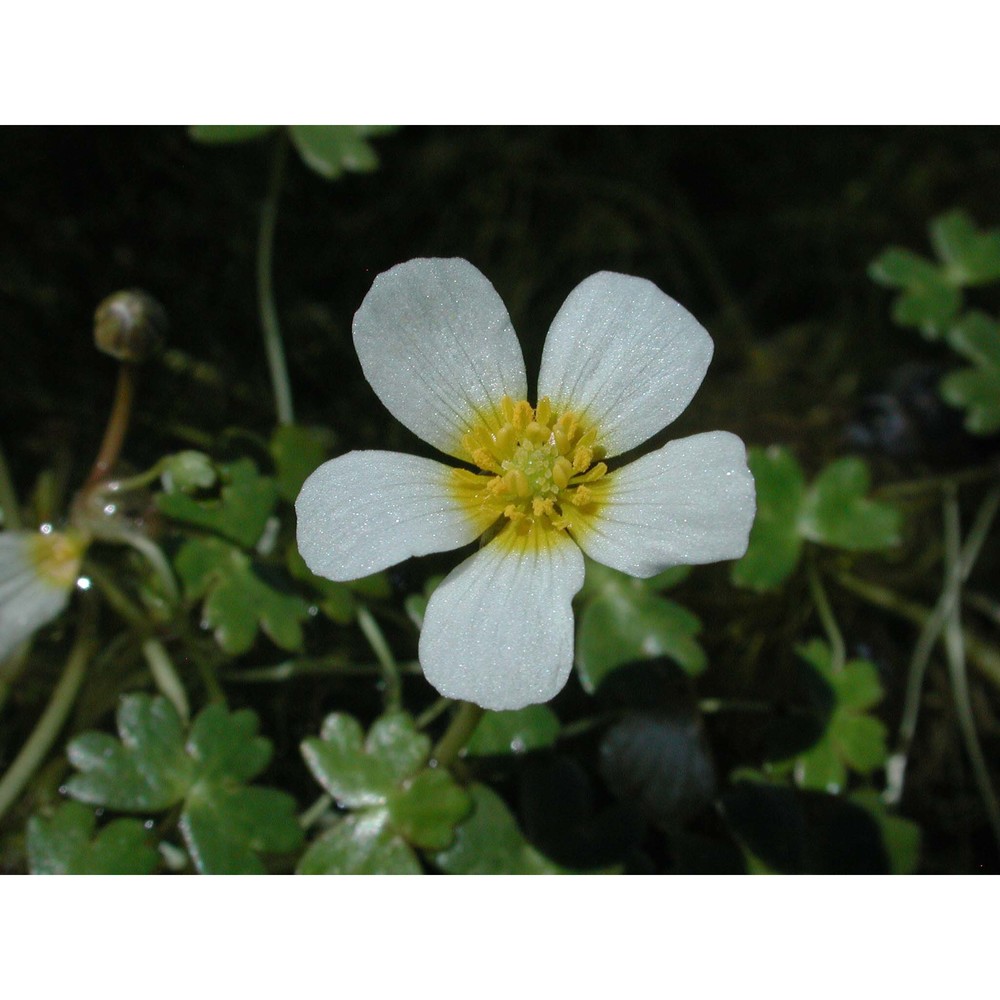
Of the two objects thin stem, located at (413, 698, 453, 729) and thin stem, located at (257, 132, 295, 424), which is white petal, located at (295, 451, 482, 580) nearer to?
thin stem, located at (413, 698, 453, 729)

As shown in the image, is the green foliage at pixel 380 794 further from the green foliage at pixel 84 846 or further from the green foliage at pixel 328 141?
the green foliage at pixel 328 141

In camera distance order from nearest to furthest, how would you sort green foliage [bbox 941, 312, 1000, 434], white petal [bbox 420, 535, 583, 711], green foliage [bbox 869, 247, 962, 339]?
white petal [bbox 420, 535, 583, 711]
green foliage [bbox 941, 312, 1000, 434]
green foliage [bbox 869, 247, 962, 339]

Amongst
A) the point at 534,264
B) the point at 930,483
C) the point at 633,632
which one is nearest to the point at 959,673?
the point at 930,483

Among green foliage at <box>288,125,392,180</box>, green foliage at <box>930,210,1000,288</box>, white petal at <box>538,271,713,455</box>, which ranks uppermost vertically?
green foliage at <box>288,125,392,180</box>

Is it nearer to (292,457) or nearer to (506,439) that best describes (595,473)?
(506,439)

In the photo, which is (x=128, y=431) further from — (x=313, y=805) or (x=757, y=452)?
(x=757, y=452)

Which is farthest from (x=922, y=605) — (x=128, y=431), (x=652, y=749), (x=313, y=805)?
(x=128, y=431)

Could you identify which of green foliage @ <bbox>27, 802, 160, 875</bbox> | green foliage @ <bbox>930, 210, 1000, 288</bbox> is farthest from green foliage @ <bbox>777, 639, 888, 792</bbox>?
green foliage @ <bbox>930, 210, 1000, 288</bbox>
